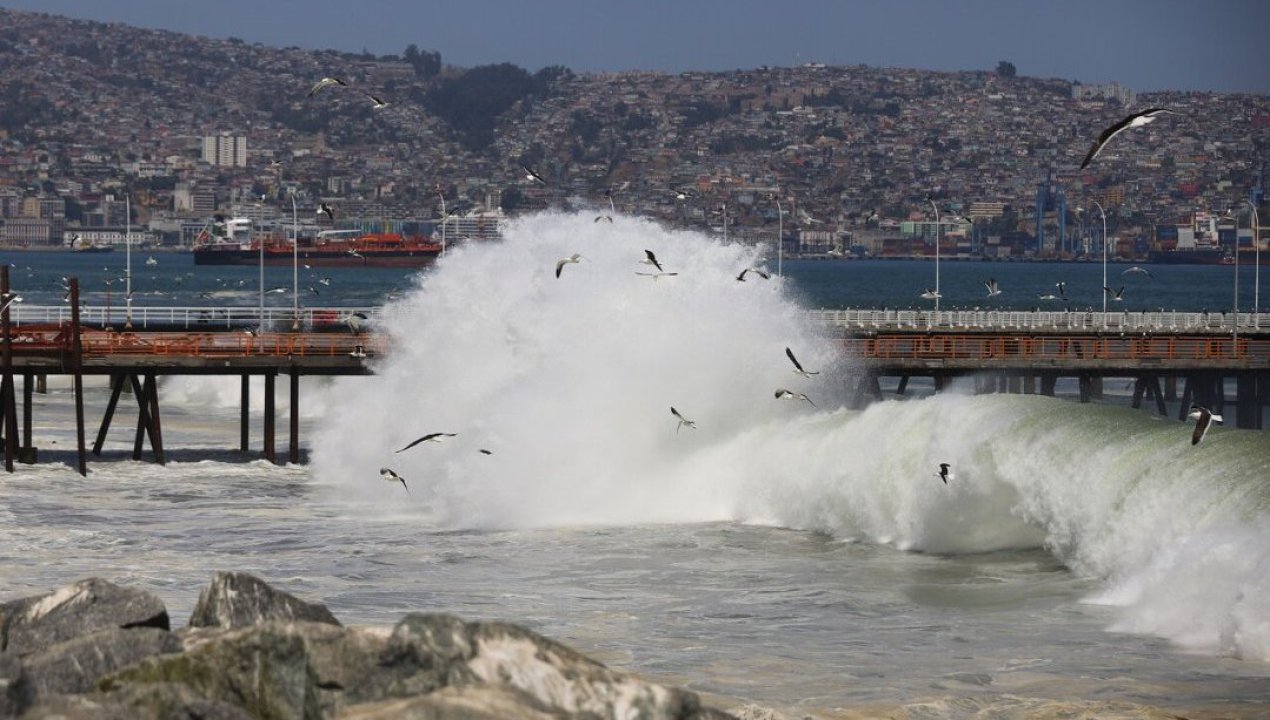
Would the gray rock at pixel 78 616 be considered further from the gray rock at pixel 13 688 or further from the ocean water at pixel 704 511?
the ocean water at pixel 704 511

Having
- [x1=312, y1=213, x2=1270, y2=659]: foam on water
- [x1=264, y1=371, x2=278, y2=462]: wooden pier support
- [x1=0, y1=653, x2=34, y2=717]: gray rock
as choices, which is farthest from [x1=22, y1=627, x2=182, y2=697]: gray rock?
[x1=264, y1=371, x2=278, y2=462]: wooden pier support

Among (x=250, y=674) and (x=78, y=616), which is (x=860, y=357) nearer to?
(x=78, y=616)

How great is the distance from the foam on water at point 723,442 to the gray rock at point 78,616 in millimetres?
10703

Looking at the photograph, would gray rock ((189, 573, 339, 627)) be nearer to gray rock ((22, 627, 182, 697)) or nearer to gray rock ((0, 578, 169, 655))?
gray rock ((0, 578, 169, 655))

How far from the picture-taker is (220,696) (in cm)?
1377

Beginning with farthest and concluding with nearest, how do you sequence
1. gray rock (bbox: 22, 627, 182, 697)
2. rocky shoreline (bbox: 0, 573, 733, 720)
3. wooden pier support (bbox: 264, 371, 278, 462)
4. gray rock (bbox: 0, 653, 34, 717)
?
1. wooden pier support (bbox: 264, 371, 278, 462)
2. gray rock (bbox: 22, 627, 182, 697)
3. gray rock (bbox: 0, 653, 34, 717)
4. rocky shoreline (bbox: 0, 573, 733, 720)

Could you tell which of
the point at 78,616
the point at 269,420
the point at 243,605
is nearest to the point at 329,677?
the point at 243,605

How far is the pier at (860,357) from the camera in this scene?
44.9 metres

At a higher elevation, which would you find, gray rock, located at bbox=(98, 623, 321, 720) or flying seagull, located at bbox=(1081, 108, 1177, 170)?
flying seagull, located at bbox=(1081, 108, 1177, 170)

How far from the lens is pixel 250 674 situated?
13859 mm

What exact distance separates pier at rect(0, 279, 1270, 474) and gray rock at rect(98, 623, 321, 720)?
94.9 ft

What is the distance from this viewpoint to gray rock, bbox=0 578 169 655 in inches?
632

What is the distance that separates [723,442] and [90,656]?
2569 cm

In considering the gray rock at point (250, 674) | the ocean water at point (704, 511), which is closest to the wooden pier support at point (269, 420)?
the ocean water at point (704, 511)
